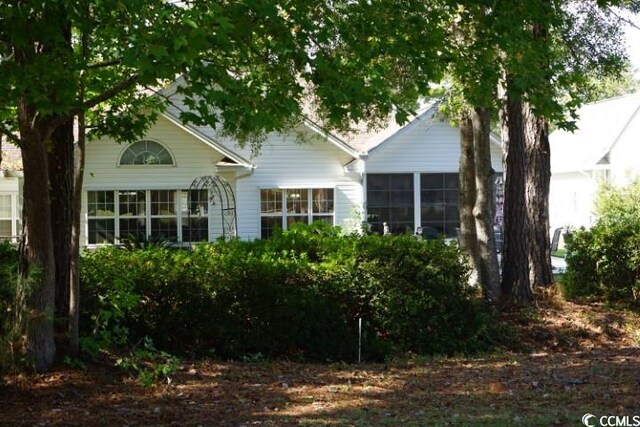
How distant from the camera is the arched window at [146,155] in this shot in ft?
75.9

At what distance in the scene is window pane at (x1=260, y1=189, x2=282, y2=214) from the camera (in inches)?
966

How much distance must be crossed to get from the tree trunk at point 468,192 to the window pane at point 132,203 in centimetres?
1133

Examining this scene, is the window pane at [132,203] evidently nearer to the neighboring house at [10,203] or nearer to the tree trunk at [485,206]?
the neighboring house at [10,203]

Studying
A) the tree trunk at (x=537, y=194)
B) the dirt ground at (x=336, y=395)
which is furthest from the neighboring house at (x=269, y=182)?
the dirt ground at (x=336, y=395)

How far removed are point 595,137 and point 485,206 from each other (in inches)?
831

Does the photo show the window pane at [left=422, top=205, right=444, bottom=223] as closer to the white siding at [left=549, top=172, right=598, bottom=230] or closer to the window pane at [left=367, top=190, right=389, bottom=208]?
the window pane at [left=367, top=190, right=389, bottom=208]

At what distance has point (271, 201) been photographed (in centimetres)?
2461

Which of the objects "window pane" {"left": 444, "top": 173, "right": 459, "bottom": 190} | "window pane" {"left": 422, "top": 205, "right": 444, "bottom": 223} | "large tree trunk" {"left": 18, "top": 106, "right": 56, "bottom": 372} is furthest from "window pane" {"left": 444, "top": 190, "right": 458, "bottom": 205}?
"large tree trunk" {"left": 18, "top": 106, "right": 56, "bottom": 372}

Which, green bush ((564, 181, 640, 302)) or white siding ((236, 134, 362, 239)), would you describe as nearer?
green bush ((564, 181, 640, 302))

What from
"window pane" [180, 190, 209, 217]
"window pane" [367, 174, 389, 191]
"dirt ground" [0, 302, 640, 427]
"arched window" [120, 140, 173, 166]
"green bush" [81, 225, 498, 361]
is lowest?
"dirt ground" [0, 302, 640, 427]

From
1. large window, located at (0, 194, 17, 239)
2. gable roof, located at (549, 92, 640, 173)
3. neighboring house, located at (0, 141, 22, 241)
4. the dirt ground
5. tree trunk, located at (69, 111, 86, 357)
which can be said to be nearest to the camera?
the dirt ground

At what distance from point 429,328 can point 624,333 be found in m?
3.75

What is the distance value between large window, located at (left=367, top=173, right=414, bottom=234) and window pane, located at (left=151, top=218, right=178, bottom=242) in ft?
18.7

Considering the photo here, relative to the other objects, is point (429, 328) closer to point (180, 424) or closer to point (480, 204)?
point (480, 204)
